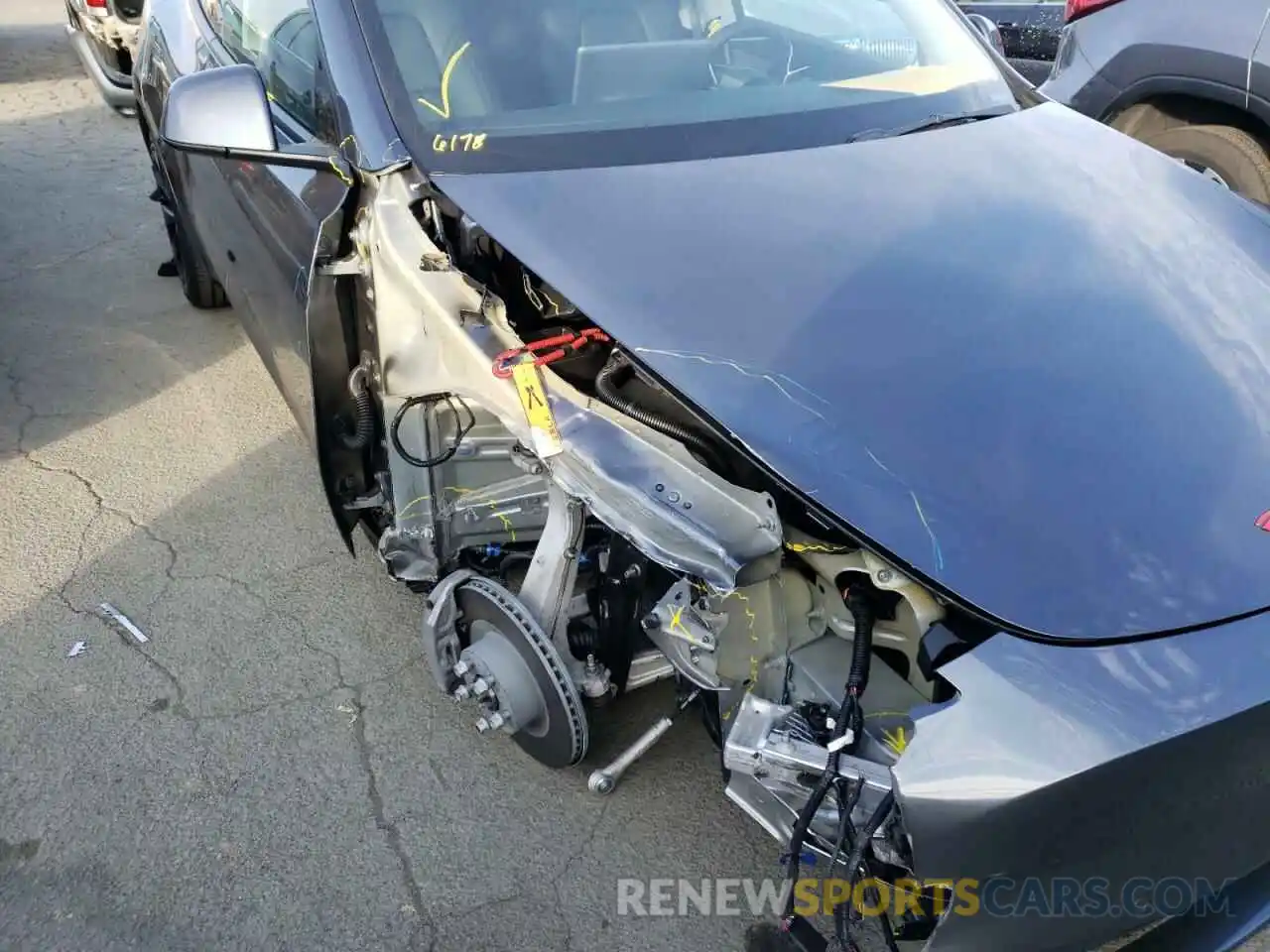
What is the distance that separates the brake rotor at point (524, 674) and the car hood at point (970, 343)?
0.67m

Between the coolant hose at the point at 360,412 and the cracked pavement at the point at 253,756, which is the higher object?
the coolant hose at the point at 360,412

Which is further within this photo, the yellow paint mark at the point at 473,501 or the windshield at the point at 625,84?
the yellow paint mark at the point at 473,501

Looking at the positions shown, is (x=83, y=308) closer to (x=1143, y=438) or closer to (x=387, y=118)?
(x=387, y=118)

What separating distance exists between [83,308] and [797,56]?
11.6ft

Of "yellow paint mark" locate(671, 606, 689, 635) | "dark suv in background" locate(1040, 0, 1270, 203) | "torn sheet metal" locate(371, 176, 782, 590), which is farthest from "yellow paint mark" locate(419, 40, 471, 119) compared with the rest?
"dark suv in background" locate(1040, 0, 1270, 203)

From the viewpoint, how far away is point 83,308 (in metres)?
4.53

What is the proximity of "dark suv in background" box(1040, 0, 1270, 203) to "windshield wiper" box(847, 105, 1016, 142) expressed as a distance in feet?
6.14

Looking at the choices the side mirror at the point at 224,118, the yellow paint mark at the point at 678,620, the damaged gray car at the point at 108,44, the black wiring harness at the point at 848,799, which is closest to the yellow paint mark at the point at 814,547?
the black wiring harness at the point at 848,799

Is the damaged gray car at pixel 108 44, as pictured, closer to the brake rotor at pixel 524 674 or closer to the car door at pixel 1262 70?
the brake rotor at pixel 524 674

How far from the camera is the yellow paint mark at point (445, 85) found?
2098 mm

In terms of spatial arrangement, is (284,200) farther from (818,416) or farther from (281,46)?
(818,416)

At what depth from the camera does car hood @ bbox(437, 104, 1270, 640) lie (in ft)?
4.83

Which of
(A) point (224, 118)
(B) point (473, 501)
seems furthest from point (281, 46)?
(B) point (473, 501)

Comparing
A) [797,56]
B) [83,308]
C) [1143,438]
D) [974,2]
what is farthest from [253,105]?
[974,2]
